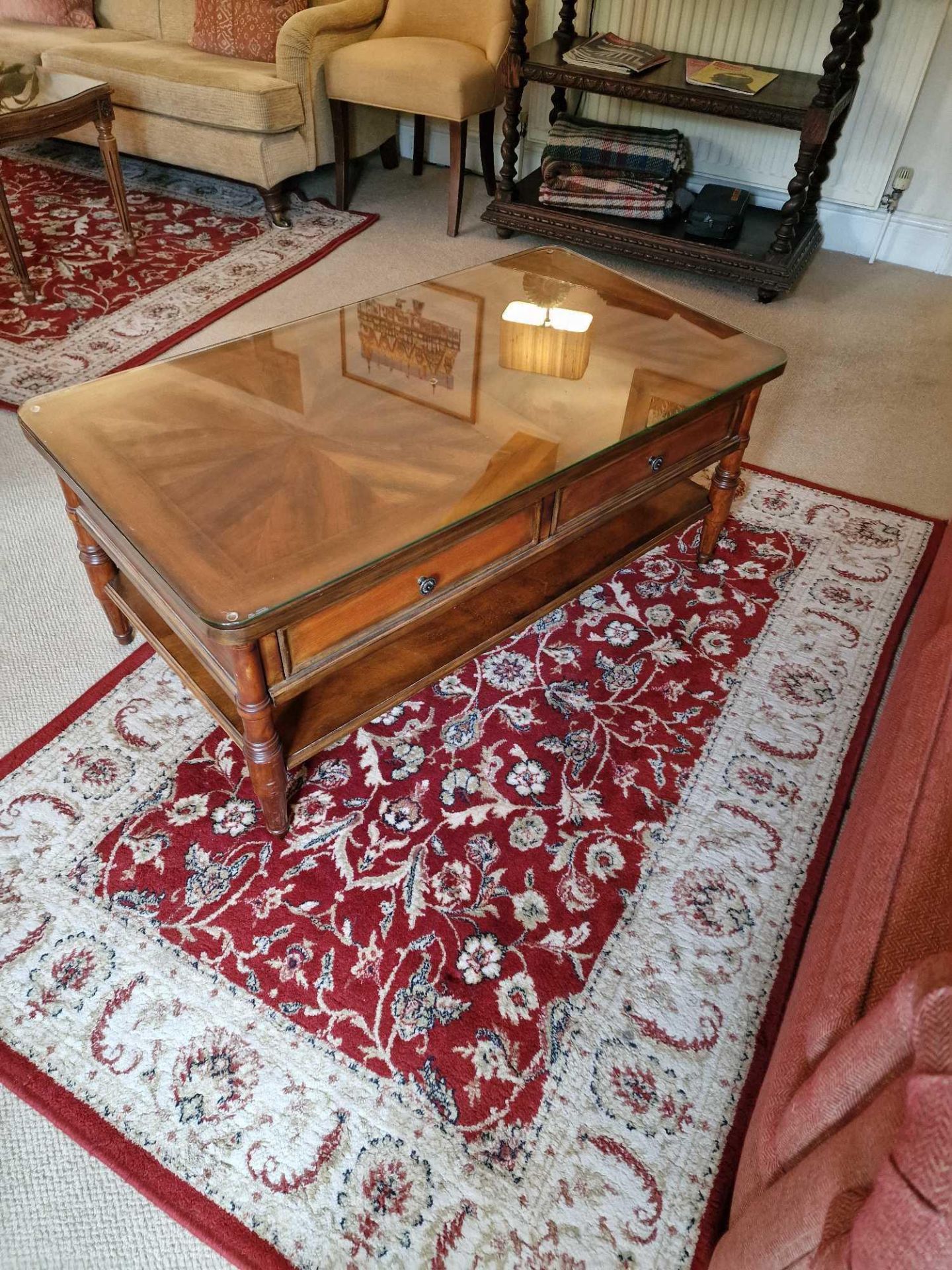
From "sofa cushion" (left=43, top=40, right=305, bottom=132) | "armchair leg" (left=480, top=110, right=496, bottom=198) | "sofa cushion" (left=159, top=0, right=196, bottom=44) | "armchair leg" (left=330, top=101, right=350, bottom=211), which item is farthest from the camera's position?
"sofa cushion" (left=159, top=0, right=196, bottom=44)

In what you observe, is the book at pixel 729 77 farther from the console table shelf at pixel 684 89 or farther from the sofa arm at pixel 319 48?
the sofa arm at pixel 319 48

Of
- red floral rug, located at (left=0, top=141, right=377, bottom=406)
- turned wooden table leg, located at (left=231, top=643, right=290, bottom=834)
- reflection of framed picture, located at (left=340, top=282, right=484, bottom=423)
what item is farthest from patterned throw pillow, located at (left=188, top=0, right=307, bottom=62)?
turned wooden table leg, located at (left=231, top=643, right=290, bottom=834)

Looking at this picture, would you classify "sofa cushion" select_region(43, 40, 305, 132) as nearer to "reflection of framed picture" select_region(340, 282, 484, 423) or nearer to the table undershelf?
the table undershelf

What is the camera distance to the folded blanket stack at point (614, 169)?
315cm

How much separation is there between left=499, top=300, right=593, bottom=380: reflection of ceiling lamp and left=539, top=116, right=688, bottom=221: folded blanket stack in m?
1.56

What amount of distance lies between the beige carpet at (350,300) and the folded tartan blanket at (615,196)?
20 centimetres

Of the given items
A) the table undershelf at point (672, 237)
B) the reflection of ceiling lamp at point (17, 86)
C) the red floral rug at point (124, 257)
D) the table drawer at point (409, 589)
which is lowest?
the red floral rug at point (124, 257)

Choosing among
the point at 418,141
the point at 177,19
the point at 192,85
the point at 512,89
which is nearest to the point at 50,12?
the point at 177,19

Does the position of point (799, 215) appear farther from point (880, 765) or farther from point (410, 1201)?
point (410, 1201)

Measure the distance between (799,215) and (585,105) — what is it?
1.15 metres

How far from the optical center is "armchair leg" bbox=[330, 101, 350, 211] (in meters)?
3.37

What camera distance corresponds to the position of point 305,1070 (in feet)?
3.95

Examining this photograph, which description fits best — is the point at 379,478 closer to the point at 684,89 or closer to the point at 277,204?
the point at 684,89

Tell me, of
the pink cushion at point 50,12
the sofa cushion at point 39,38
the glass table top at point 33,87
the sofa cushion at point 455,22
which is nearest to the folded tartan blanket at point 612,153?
the sofa cushion at point 455,22
